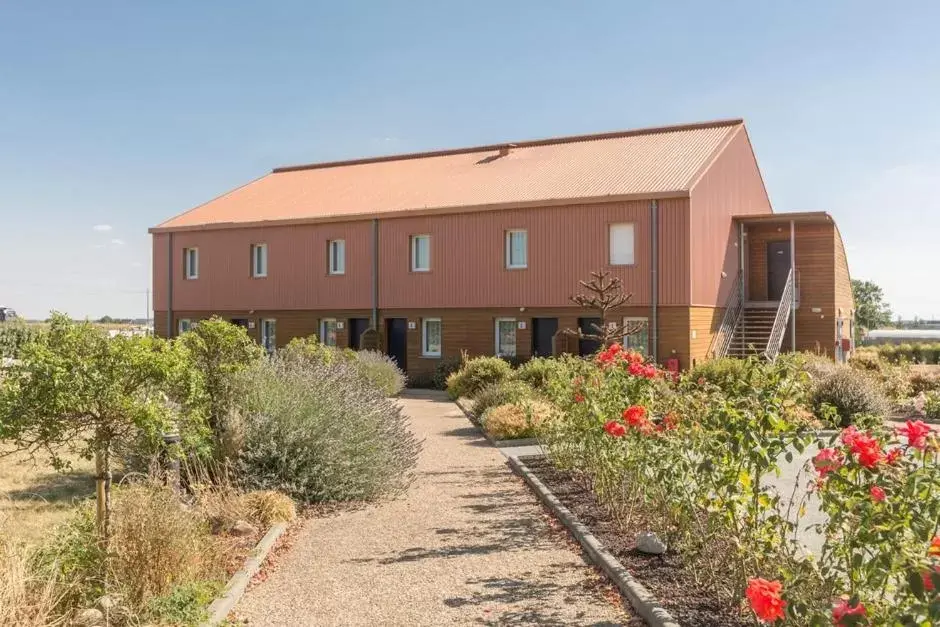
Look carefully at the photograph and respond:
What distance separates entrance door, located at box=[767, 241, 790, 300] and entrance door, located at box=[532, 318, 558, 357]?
26.0ft

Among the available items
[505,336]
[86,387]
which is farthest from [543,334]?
[86,387]

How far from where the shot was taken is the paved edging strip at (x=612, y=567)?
474cm

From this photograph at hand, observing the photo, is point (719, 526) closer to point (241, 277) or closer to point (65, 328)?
point (65, 328)

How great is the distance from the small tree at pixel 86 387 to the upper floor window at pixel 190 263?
25.4 m

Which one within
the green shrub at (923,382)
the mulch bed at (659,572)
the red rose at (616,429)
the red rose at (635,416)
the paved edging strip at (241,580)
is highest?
the red rose at (635,416)

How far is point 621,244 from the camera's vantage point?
72.6 ft

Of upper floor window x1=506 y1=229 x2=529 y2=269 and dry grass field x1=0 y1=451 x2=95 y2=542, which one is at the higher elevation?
upper floor window x1=506 y1=229 x2=529 y2=269

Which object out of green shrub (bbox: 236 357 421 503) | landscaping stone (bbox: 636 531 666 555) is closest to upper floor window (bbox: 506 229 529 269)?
green shrub (bbox: 236 357 421 503)

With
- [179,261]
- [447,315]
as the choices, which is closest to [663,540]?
[447,315]

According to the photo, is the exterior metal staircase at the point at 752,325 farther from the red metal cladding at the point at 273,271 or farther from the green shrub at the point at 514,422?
the red metal cladding at the point at 273,271

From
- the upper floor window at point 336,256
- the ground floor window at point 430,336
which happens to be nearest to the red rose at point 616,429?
the ground floor window at point 430,336

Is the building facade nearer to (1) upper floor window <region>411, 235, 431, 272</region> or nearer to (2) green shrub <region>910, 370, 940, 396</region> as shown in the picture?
(1) upper floor window <region>411, 235, 431, 272</region>

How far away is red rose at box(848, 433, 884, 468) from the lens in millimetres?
3512

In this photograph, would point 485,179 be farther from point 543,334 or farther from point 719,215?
point 719,215
